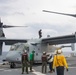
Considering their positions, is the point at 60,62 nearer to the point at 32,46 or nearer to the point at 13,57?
the point at 13,57

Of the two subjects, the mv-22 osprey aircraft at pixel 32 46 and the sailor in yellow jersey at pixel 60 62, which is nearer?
the sailor in yellow jersey at pixel 60 62

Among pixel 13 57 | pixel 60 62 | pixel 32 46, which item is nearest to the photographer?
pixel 60 62

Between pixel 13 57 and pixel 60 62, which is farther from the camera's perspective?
pixel 13 57

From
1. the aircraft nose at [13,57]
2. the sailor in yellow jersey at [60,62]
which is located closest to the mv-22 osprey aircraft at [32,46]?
the aircraft nose at [13,57]

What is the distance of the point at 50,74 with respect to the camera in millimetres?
18219

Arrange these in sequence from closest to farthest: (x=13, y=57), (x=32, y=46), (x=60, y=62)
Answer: (x=60, y=62), (x=13, y=57), (x=32, y=46)

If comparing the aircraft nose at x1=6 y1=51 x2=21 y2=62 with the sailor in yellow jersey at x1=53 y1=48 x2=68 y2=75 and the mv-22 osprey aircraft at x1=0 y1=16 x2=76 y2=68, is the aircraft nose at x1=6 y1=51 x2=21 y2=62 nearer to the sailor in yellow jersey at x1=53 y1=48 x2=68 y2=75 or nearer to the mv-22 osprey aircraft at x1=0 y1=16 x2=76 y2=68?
the mv-22 osprey aircraft at x1=0 y1=16 x2=76 y2=68

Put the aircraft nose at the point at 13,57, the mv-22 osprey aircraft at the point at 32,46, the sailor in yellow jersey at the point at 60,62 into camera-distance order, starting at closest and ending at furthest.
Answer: the sailor in yellow jersey at the point at 60,62 → the aircraft nose at the point at 13,57 → the mv-22 osprey aircraft at the point at 32,46

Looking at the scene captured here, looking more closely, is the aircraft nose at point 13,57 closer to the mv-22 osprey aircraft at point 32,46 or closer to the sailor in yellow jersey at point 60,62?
Answer: the mv-22 osprey aircraft at point 32,46

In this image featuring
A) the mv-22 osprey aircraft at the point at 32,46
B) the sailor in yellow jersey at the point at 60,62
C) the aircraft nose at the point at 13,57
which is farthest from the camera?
the mv-22 osprey aircraft at the point at 32,46

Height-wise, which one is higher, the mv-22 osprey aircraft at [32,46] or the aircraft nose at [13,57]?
the mv-22 osprey aircraft at [32,46]

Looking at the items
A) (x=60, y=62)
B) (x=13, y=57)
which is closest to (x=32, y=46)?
(x=13, y=57)

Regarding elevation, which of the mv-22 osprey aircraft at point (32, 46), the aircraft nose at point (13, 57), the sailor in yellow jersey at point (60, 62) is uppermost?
the mv-22 osprey aircraft at point (32, 46)

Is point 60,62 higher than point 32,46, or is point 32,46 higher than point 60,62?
point 32,46
